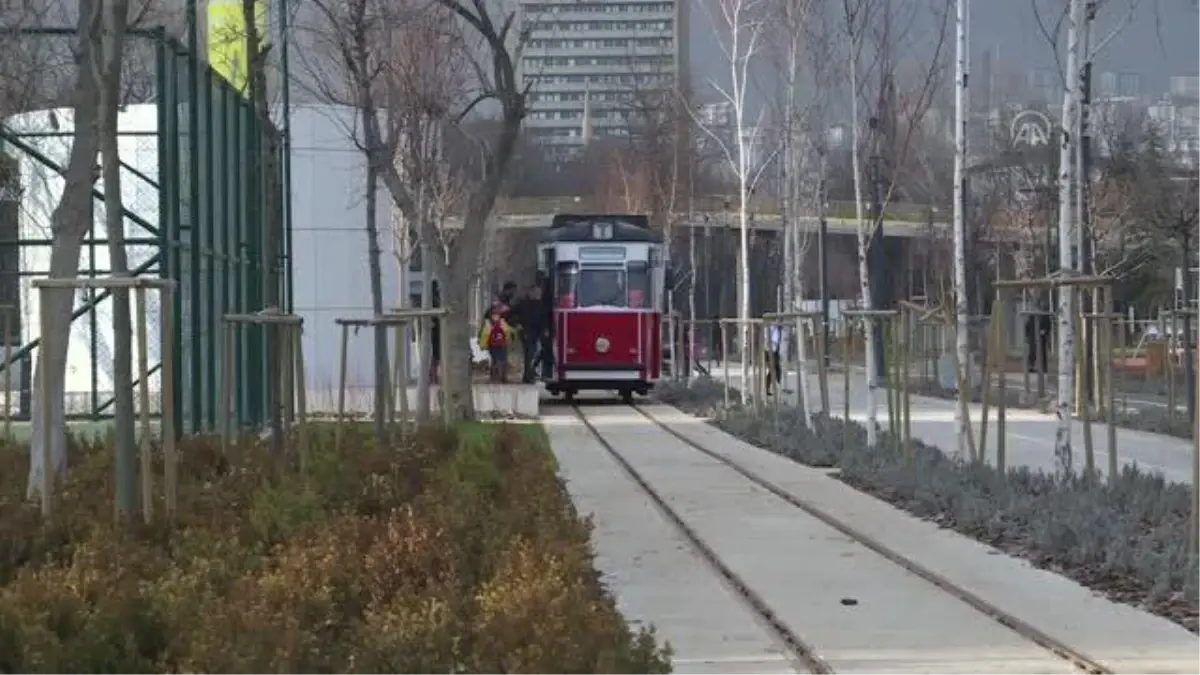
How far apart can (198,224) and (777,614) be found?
10.9 meters

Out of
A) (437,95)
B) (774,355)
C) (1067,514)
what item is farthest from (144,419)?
(774,355)

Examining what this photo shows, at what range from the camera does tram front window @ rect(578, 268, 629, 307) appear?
109ft

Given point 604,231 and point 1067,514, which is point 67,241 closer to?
point 1067,514

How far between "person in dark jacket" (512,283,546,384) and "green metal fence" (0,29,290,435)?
10.8m

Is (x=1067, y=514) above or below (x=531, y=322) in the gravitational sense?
below

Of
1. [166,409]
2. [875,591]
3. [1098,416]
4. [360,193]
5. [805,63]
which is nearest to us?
[875,591]

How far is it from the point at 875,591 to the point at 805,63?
60.9 ft

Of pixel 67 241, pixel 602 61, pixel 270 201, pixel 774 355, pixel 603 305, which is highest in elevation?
pixel 602 61

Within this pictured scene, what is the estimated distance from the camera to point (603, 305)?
33.1 m

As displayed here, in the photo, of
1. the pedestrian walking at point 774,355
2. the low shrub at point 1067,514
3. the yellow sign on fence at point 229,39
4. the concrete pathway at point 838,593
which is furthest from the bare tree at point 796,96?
the concrete pathway at point 838,593

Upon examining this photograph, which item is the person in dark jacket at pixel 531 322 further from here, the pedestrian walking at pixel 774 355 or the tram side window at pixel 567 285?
the pedestrian walking at pixel 774 355

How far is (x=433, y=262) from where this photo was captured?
26.3 meters

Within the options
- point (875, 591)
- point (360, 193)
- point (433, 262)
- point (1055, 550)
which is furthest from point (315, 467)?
point (360, 193)

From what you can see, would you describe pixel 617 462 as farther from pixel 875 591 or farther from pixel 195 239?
pixel 875 591
